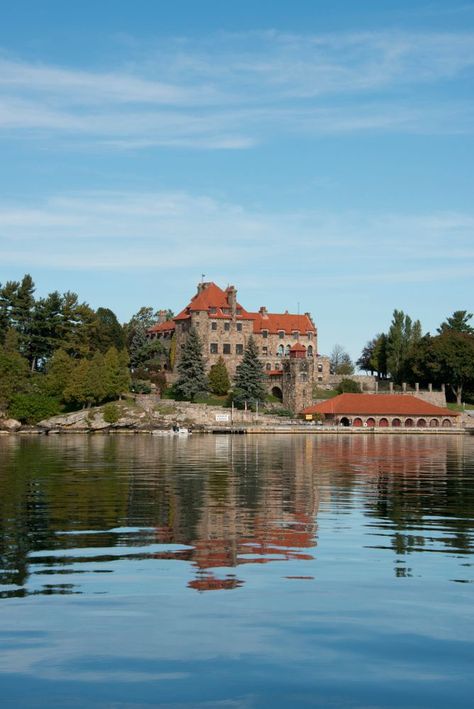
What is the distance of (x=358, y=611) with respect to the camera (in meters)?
11.0

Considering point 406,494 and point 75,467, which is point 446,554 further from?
point 75,467

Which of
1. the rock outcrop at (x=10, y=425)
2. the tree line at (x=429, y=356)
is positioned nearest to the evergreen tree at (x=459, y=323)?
the tree line at (x=429, y=356)

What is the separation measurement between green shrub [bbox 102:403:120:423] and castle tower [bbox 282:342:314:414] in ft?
58.4

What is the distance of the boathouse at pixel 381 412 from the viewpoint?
303ft

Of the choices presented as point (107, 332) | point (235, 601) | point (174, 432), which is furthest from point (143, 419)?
point (235, 601)

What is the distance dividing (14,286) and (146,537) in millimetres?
85311

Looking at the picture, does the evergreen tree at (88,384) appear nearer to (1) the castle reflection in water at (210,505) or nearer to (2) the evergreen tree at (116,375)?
(2) the evergreen tree at (116,375)

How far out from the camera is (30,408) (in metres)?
88.2

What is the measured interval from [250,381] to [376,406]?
12.4 m

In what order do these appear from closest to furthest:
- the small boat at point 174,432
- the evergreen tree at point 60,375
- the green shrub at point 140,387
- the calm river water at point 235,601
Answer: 1. the calm river water at point 235,601
2. the small boat at point 174,432
3. the evergreen tree at point 60,375
4. the green shrub at point 140,387

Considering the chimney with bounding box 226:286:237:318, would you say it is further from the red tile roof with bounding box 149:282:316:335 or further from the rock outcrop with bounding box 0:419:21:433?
the rock outcrop with bounding box 0:419:21:433

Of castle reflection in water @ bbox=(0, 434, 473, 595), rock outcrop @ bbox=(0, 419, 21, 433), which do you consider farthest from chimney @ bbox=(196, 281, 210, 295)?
castle reflection in water @ bbox=(0, 434, 473, 595)

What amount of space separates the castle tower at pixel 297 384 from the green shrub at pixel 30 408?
23.2 m

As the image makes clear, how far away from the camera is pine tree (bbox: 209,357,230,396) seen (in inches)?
3755
